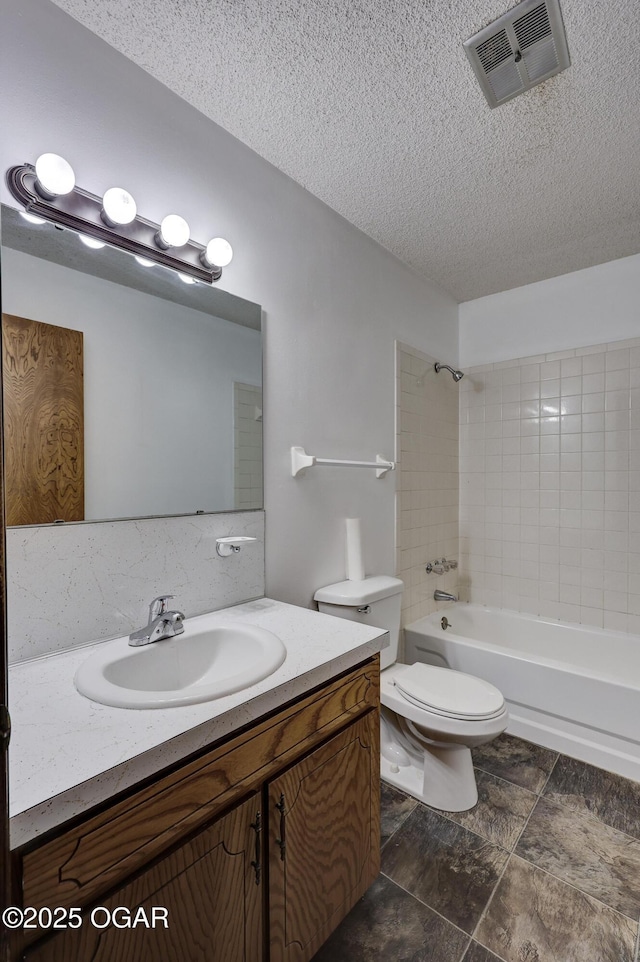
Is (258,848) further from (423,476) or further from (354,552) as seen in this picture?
(423,476)

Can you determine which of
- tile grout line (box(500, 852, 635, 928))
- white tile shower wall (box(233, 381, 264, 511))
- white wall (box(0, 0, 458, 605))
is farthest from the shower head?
tile grout line (box(500, 852, 635, 928))

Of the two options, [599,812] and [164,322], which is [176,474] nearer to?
[164,322]

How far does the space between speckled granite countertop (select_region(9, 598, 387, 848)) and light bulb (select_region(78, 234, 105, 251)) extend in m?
1.04

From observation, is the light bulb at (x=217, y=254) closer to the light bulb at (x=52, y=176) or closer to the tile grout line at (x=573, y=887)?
the light bulb at (x=52, y=176)

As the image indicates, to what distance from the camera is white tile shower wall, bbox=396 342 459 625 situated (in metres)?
2.46

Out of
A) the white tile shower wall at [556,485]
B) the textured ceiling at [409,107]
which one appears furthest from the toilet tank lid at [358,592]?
the textured ceiling at [409,107]

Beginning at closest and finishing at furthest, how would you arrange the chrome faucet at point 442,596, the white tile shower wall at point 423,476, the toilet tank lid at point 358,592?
1. the toilet tank lid at point 358,592
2. the white tile shower wall at point 423,476
3. the chrome faucet at point 442,596

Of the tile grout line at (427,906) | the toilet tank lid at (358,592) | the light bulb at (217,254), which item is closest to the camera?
the tile grout line at (427,906)

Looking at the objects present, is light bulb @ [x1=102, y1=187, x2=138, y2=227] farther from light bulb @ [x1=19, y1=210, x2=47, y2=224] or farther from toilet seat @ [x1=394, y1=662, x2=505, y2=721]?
toilet seat @ [x1=394, y1=662, x2=505, y2=721]

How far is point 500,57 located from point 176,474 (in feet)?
4.95

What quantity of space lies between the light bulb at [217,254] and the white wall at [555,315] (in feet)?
6.65

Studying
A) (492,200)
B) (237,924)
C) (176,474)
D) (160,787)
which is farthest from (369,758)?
(492,200)

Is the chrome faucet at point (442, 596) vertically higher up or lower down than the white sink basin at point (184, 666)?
lower down

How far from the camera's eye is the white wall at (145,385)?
115cm
